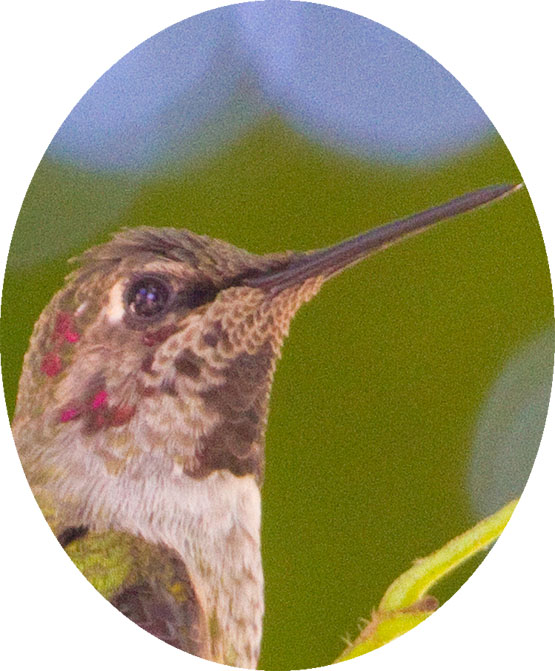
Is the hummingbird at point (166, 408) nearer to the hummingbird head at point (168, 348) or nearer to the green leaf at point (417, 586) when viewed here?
the hummingbird head at point (168, 348)

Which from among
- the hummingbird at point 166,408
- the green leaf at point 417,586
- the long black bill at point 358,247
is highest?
the long black bill at point 358,247

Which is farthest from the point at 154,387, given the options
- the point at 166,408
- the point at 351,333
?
the point at 351,333

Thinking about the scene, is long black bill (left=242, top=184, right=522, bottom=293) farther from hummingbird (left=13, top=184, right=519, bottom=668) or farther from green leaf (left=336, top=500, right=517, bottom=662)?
green leaf (left=336, top=500, right=517, bottom=662)

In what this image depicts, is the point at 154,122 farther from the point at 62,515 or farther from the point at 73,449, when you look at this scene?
the point at 62,515

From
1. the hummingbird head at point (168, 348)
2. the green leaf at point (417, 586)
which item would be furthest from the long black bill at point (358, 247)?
the green leaf at point (417, 586)

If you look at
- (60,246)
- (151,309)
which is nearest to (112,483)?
(151,309)

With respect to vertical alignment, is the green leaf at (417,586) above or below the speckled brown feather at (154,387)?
below
